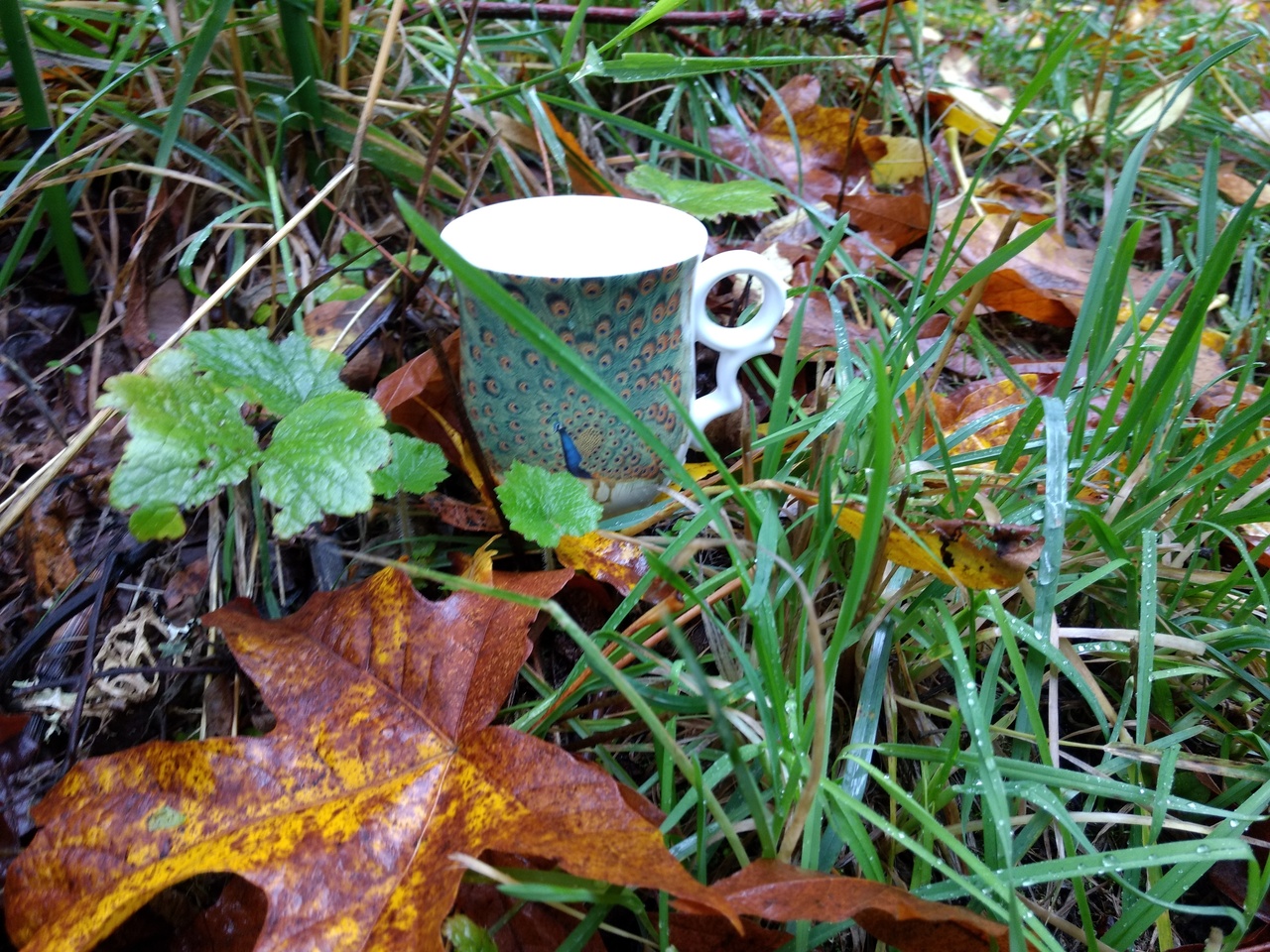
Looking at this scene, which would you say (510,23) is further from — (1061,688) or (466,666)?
(1061,688)

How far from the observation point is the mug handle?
0.91 meters

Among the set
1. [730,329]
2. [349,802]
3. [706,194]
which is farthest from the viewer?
[706,194]

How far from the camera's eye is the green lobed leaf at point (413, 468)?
30.4 inches

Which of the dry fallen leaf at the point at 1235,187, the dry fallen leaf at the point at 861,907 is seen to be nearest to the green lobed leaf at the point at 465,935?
the dry fallen leaf at the point at 861,907

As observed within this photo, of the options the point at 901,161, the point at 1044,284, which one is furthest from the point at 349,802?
the point at 901,161

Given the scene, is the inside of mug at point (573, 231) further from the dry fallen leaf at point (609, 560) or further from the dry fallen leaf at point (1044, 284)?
the dry fallen leaf at point (1044, 284)

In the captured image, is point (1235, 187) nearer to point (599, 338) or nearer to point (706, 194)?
point (706, 194)

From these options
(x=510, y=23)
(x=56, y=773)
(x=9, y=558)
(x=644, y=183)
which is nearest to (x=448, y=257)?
(x=56, y=773)

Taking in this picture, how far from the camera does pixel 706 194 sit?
3.91 feet

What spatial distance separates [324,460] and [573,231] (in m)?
0.48

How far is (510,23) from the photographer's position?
154 cm

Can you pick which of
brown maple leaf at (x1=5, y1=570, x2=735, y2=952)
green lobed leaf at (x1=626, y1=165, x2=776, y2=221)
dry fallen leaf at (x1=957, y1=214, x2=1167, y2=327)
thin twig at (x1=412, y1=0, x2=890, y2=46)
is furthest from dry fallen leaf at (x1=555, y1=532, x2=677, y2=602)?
thin twig at (x1=412, y1=0, x2=890, y2=46)

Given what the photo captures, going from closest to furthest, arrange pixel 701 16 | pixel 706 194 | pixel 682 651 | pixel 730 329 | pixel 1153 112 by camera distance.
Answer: pixel 682 651
pixel 730 329
pixel 706 194
pixel 701 16
pixel 1153 112

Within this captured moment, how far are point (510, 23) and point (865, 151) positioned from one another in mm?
722
